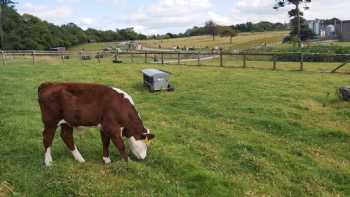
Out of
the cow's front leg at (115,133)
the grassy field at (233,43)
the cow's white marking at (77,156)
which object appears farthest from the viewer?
the grassy field at (233,43)

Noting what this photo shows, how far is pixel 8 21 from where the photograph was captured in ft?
244

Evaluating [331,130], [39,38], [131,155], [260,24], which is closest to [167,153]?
[131,155]

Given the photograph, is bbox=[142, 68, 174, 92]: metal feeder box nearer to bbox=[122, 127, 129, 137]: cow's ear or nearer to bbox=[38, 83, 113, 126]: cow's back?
bbox=[38, 83, 113, 126]: cow's back

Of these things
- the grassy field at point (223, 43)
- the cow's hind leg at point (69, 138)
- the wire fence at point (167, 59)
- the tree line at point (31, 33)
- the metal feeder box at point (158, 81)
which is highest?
the tree line at point (31, 33)

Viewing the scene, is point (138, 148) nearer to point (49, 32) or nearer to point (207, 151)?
point (207, 151)

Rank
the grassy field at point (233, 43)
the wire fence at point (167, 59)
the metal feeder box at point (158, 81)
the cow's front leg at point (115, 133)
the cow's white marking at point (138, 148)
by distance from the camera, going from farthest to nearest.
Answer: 1. the grassy field at point (233, 43)
2. the wire fence at point (167, 59)
3. the metal feeder box at point (158, 81)
4. the cow's white marking at point (138, 148)
5. the cow's front leg at point (115, 133)

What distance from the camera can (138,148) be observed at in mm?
6895

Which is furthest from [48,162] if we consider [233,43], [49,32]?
[49,32]

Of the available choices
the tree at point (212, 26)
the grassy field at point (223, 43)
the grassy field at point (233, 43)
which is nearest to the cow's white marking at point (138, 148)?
the grassy field at point (233, 43)

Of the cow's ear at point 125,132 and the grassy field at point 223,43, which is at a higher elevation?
the grassy field at point 223,43

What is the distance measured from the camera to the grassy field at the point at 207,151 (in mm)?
6141

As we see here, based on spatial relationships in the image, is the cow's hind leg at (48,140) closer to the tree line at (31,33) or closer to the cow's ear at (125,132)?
the cow's ear at (125,132)

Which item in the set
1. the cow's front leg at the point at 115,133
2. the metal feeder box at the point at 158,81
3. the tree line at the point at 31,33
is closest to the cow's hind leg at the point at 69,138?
the cow's front leg at the point at 115,133

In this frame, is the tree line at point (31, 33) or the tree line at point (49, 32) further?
the tree line at point (31, 33)
